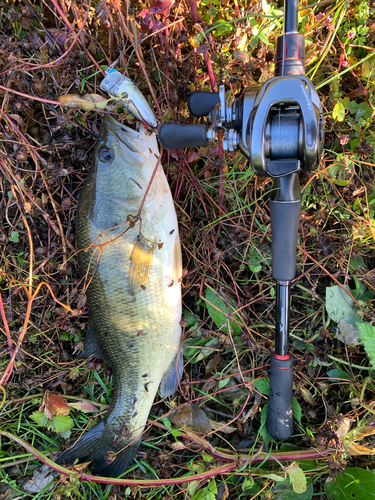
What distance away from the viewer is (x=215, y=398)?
7.45 feet

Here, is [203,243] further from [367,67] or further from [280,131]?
[367,67]

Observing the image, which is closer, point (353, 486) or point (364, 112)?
point (353, 486)

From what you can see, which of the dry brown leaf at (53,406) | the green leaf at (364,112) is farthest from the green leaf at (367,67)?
the dry brown leaf at (53,406)

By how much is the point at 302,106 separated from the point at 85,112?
58.0 inches

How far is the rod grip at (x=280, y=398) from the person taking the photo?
1810 mm

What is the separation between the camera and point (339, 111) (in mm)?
2047

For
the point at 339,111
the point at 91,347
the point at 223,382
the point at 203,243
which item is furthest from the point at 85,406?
the point at 339,111

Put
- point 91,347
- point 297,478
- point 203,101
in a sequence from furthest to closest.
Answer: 1. point 91,347
2. point 297,478
3. point 203,101

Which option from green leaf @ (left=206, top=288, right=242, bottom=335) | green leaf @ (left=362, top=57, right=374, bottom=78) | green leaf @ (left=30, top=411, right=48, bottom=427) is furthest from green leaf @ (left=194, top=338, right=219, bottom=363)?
green leaf @ (left=362, top=57, right=374, bottom=78)

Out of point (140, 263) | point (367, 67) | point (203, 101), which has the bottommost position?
point (140, 263)

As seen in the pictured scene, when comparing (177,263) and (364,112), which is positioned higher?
(364,112)

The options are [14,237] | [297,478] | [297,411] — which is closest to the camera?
[297,478]

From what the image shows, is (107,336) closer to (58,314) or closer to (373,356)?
(58,314)

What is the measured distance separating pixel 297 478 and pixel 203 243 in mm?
1492
